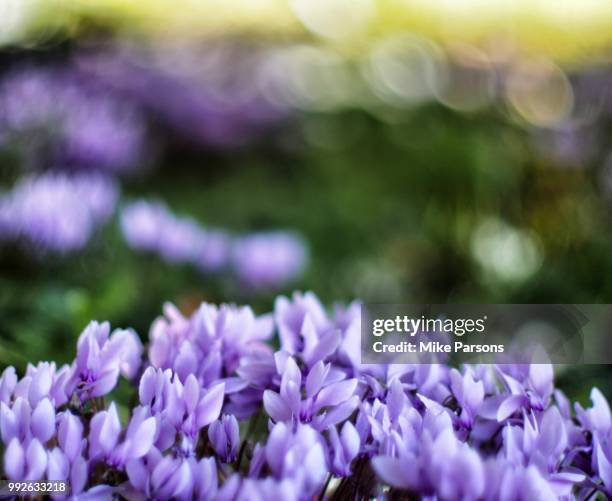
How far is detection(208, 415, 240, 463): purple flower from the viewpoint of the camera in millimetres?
724

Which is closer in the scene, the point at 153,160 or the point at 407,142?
the point at 153,160

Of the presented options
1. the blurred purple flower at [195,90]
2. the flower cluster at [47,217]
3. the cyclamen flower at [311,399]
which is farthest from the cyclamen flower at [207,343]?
the blurred purple flower at [195,90]

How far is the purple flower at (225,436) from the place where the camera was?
72 centimetres

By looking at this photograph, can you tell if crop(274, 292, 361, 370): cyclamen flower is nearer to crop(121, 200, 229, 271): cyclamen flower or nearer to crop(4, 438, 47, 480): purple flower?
crop(4, 438, 47, 480): purple flower

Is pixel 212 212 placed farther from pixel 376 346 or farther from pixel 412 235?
pixel 376 346

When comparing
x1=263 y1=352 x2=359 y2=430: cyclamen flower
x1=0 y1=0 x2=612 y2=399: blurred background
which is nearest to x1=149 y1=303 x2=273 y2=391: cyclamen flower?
x1=263 y1=352 x2=359 y2=430: cyclamen flower

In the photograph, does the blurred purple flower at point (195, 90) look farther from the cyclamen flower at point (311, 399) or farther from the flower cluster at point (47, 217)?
the cyclamen flower at point (311, 399)

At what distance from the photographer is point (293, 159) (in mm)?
3428

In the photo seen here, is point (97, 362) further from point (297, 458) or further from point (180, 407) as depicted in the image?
point (297, 458)

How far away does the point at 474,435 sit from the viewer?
2.62 feet

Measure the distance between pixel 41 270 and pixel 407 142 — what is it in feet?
6.70

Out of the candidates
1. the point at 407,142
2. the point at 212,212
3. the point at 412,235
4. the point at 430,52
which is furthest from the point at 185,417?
the point at 430,52

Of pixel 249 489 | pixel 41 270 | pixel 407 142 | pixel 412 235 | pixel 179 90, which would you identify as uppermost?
pixel 179 90

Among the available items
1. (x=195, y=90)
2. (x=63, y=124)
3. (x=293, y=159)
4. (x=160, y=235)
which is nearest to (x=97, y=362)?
(x=160, y=235)
